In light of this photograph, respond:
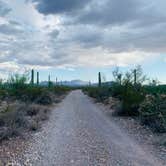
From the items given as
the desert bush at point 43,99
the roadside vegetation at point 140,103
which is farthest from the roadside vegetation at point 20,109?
the roadside vegetation at point 140,103

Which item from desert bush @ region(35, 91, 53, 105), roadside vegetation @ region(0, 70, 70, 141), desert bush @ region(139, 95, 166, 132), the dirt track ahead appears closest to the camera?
the dirt track ahead

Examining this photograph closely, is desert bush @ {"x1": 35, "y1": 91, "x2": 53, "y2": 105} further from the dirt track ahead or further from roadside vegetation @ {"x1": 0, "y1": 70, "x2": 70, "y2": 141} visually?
Result: the dirt track ahead

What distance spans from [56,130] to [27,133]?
4.25 feet

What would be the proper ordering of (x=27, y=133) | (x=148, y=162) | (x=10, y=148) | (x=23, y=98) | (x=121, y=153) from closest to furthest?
(x=148, y=162), (x=121, y=153), (x=10, y=148), (x=27, y=133), (x=23, y=98)

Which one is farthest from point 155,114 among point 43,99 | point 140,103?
point 43,99

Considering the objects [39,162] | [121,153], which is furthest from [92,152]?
[39,162]

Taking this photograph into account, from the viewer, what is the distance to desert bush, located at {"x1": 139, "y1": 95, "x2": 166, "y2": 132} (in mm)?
13844

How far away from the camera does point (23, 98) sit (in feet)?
94.5

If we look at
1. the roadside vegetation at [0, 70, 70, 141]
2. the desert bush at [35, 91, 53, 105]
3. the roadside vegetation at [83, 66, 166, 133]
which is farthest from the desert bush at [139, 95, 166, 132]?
the desert bush at [35, 91, 53, 105]

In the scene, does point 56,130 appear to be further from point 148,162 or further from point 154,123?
point 148,162

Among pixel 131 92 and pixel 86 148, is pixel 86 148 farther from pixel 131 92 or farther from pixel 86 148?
pixel 131 92

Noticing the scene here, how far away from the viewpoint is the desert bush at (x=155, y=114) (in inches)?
545

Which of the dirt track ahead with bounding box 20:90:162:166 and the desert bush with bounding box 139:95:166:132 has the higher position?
the desert bush with bounding box 139:95:166:132

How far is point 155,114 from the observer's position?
15.1 m
